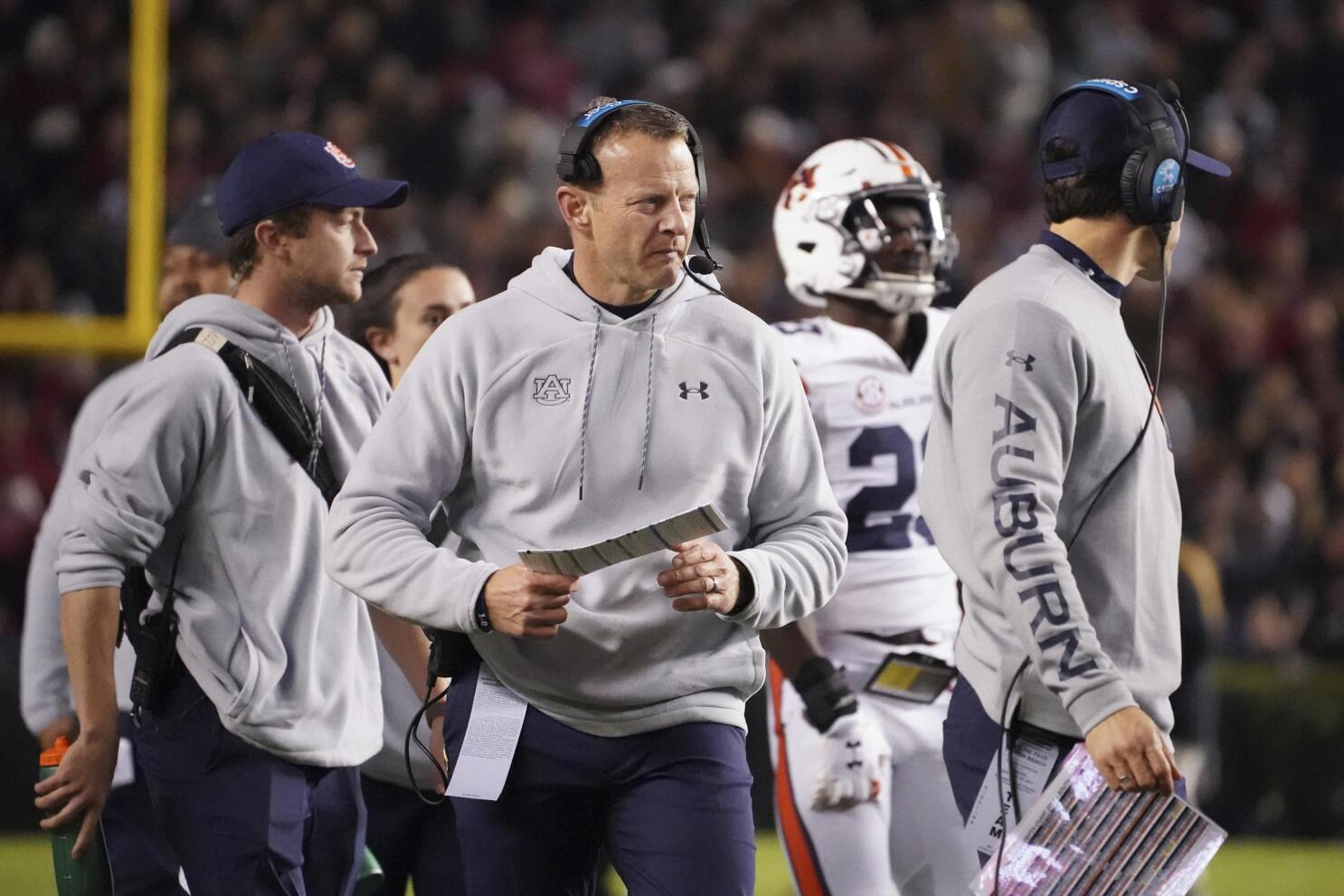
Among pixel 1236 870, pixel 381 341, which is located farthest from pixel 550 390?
pixel 1236 870

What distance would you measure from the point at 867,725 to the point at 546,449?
1.48m

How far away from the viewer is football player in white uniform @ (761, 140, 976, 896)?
14.1ft

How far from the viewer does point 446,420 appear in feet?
10.3

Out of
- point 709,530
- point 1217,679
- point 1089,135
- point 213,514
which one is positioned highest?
point 1089,135

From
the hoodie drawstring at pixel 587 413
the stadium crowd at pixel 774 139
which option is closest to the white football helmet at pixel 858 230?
the hoodie drawstring at pixel 587 413

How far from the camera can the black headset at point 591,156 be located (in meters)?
3.20

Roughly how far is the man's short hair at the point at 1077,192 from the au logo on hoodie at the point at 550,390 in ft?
3.01

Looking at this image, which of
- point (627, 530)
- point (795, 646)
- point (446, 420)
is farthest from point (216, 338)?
point (795, 646)

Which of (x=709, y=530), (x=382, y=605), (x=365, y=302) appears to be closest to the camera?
(x=709, y=530)

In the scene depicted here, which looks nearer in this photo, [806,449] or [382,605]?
[382,605]

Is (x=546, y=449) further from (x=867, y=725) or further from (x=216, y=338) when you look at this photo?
(x=867, y=725)

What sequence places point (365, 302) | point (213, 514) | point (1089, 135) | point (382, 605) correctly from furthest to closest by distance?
point (365, 302), point (213, 514), point (1089, 135), point (382, 605)

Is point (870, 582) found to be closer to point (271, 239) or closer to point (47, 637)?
point (271, 239)

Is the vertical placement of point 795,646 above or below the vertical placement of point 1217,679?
above
